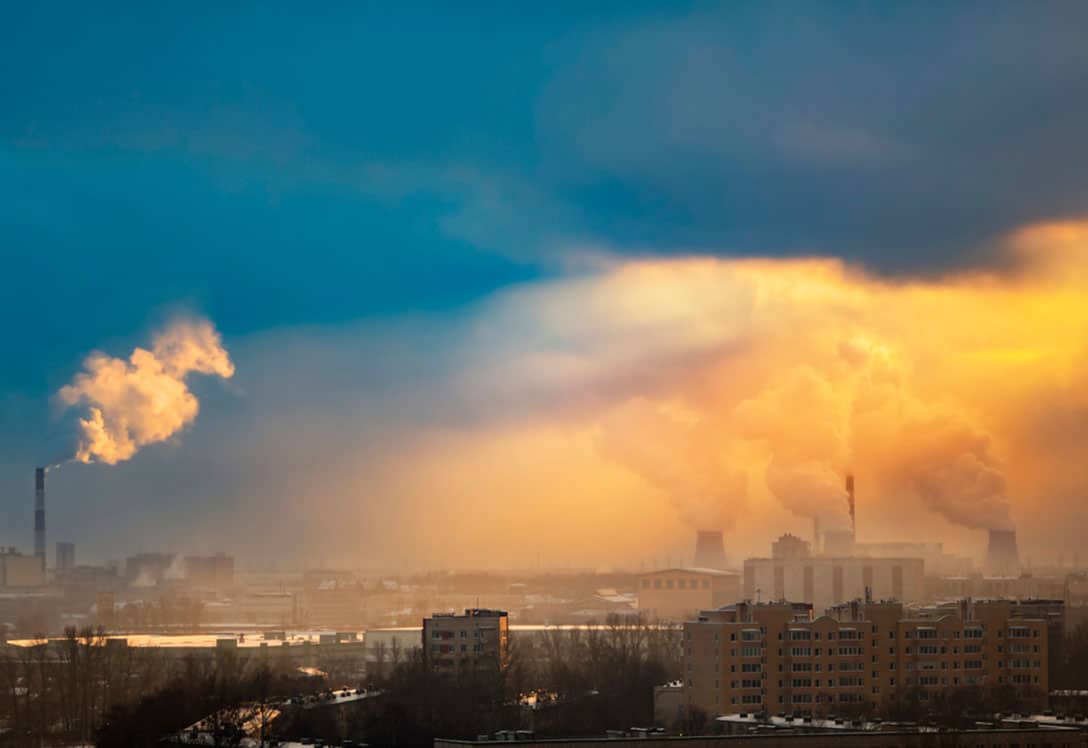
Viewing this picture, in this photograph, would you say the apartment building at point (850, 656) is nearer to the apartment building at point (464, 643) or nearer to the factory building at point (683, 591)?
the apartment building at point (464, 643)

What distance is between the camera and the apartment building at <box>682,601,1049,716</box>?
153 ft

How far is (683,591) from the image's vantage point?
120250mm

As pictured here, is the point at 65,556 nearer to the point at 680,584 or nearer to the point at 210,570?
the point at 210,570

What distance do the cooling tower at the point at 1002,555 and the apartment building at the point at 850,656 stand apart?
49.3 m

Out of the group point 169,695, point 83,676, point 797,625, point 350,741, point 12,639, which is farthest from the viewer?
point 12,639

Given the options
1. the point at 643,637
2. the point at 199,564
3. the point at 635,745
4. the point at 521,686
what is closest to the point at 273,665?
the point at 643,637

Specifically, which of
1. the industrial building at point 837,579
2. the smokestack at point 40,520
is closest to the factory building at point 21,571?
the smokestack at point 40,520

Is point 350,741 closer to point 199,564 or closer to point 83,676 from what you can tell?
point 83,676

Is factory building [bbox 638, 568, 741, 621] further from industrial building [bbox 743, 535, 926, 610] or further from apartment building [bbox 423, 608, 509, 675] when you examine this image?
apartment building [bbox 423, 608, 509, 675]

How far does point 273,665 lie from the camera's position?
71.8m

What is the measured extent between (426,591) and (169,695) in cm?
10658

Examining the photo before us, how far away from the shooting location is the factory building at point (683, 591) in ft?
380

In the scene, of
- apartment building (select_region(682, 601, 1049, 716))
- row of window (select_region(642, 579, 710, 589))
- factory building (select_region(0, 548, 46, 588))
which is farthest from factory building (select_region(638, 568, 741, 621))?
apartment building (select_region(682, 601, 1049, 716))

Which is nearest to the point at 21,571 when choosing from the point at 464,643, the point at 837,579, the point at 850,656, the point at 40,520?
the point at 40,520
